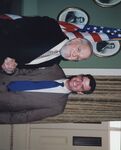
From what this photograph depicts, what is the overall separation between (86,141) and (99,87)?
4.72ft

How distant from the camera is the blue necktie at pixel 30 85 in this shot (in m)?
2.22

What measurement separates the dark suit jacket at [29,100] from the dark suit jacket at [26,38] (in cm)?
25

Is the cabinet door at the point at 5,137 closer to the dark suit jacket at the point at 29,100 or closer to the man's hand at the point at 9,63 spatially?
the dark suit jacket at the point at 29,100

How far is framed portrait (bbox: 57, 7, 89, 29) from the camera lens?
381 cm

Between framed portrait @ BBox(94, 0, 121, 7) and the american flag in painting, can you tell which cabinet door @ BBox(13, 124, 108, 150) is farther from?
the american flag in painting

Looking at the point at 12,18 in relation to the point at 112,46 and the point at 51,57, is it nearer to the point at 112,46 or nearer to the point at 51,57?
the point at 51,57

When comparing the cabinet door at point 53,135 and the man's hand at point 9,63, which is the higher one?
the man's hand at point 9,63

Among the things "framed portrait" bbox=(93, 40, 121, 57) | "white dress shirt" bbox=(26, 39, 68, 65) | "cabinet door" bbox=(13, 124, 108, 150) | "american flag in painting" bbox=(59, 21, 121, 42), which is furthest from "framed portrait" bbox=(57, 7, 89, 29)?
"cabinet door" bbox=(13, 124, 108, 150)

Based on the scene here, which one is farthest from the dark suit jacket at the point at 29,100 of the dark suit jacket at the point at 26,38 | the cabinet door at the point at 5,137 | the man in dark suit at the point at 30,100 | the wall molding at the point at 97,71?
the cabinet door at the point at 5,137

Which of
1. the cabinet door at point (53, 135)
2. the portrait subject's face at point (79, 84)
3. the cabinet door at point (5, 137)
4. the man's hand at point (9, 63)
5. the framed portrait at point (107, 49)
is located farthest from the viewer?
the cabinet door at point (53, 135)

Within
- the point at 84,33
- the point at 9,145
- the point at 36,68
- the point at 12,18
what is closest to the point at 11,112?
the point at 36,68

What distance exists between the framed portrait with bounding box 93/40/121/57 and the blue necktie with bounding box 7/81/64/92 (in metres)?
1.68

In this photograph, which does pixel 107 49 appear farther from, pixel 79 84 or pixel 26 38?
pixel 26 38

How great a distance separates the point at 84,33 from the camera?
9.24 ft
